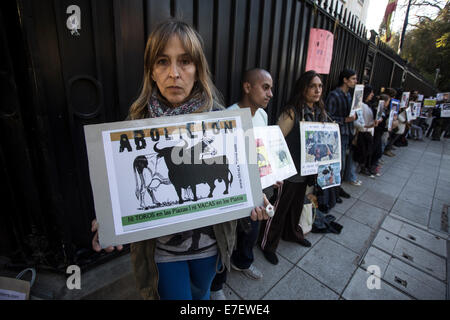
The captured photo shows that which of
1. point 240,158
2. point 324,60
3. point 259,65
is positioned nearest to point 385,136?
point 324,60

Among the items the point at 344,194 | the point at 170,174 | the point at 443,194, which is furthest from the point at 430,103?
the point at 170,174

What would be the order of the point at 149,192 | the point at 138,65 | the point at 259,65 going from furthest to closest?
the point at 259,65
the point at 138,65
the point at 149,192

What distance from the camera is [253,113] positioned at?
206 centimetres

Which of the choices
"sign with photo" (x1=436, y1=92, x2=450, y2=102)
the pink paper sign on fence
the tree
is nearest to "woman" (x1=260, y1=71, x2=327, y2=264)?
the pink paper sign on fence

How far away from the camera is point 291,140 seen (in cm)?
220

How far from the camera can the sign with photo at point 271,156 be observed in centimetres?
161

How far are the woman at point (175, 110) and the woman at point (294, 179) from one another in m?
1.26

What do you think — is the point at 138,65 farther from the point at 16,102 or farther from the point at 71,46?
the point at 16,102

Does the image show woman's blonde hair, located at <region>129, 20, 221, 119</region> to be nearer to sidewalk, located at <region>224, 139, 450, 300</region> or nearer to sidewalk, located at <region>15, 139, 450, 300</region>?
sidewalk, located at <region>15, 139, 450, 300</region>

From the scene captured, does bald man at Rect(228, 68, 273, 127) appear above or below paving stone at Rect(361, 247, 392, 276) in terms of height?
above

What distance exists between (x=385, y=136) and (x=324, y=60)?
4238 millimetres

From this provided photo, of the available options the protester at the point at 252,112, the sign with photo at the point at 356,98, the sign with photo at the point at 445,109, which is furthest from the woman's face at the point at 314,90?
the sign with photo at the point at 445,109

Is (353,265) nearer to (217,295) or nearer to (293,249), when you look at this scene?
(293,249)

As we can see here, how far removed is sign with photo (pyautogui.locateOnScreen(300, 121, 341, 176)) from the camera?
210 cm
